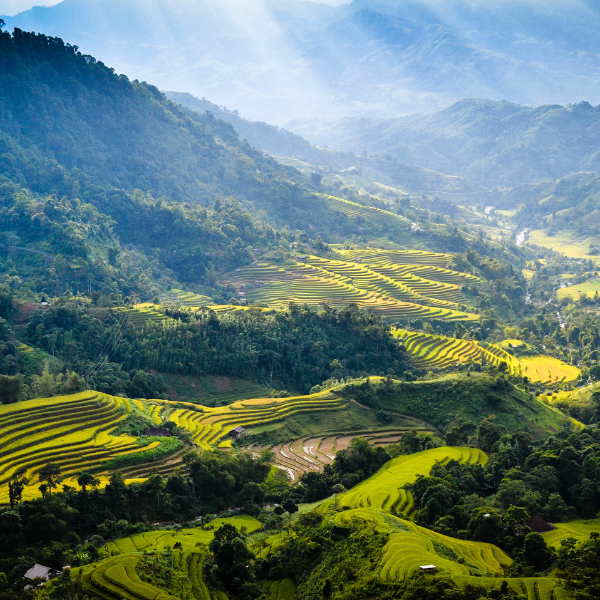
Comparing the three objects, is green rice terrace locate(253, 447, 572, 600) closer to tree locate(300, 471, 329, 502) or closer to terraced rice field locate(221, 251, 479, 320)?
tree locate(300, 471, 329, 502)

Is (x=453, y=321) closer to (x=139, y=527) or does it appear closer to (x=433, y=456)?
(x=433, y=456)

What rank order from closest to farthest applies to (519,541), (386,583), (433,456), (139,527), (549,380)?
(386,583)
(519,541)
(139,527)
(433,456)
(549,380)

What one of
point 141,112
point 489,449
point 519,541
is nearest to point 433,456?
point 489,449

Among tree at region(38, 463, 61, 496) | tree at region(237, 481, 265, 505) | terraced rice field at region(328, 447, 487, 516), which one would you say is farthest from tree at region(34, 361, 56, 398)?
terraced rice field at region(328, 447, 487, 516)

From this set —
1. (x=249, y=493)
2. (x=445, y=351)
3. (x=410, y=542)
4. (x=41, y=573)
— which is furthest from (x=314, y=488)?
(x=445, y=351)

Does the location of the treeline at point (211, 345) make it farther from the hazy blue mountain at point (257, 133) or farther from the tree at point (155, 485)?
the hazy blue mountain at point (257, 133)

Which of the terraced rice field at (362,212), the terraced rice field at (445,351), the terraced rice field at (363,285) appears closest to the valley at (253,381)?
the terraced rice field at (445,351)
